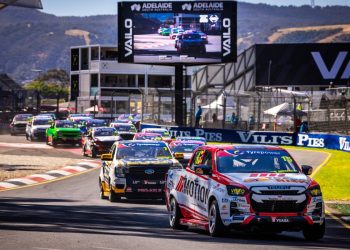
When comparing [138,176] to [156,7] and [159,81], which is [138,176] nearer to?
[156,7]

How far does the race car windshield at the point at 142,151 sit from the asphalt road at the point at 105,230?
4.02 feet

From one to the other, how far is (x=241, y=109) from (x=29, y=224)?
130 ft

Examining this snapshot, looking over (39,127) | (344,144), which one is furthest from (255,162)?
(39,127)

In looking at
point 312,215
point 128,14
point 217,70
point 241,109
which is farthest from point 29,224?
point 217,70

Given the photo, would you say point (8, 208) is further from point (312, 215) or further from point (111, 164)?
point (312, 215)

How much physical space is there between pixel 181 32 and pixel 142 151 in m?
35.9

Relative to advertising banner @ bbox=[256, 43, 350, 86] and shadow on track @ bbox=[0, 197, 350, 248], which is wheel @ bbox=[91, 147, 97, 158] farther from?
advertising banner @ bbox=[256, 43, 350, 86]

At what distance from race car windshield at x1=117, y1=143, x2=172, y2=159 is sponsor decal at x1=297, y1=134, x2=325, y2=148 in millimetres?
23707

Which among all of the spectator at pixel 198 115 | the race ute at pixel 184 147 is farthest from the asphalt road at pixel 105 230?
the spectator at pixel 198 115

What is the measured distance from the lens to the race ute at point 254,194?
49.5 feet

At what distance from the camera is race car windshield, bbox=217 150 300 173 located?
16094 millimetres

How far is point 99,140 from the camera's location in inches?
1729

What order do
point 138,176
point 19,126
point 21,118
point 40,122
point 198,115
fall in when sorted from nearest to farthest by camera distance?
point 138,176 → point 198,115 → point 40,122 → point 19,126 → point 21,118

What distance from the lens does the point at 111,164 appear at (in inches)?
958
